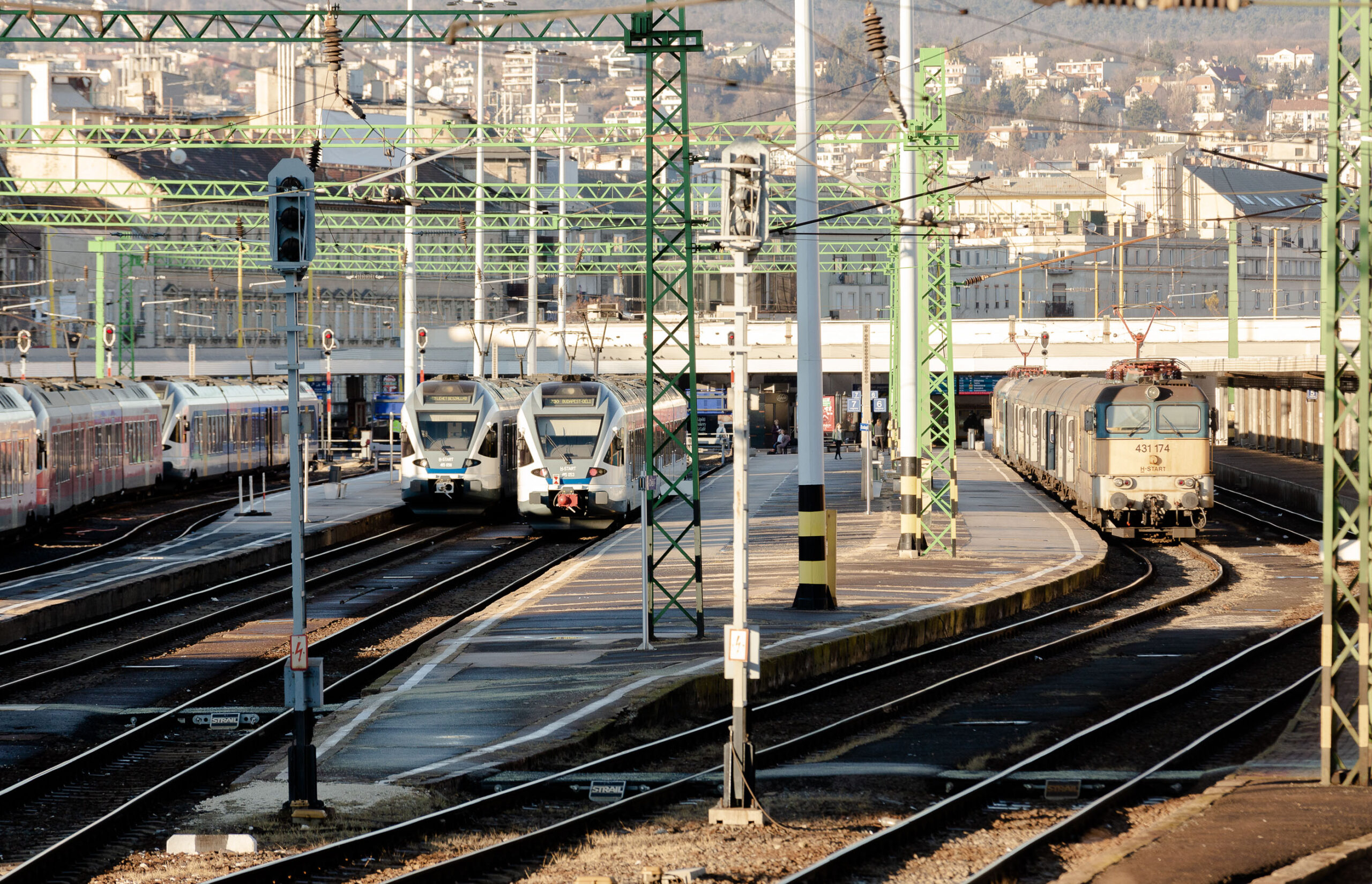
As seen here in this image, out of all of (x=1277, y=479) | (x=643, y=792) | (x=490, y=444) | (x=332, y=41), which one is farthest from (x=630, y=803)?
(x=1277, y=479)

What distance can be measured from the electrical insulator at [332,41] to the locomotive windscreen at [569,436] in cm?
960

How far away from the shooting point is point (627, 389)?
1726 inches

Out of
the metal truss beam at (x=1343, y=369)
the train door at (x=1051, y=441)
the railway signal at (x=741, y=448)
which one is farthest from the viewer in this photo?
the train door at (x=1051, y=441)

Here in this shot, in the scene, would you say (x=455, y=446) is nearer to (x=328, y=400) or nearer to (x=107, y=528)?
(x=107, y=528)

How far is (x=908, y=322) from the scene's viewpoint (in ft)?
104

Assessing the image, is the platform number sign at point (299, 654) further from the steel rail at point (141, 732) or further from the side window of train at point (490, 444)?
the side window of train at point (490, 444)

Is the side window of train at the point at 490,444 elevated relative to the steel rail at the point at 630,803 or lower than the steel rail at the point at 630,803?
elevated

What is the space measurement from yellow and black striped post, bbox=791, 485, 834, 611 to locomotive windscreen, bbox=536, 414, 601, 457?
13.0 m

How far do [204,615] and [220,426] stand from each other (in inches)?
1226

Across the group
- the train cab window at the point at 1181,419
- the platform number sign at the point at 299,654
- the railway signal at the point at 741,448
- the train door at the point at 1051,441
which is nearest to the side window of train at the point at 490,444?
the train cab window at the point at 1181,419

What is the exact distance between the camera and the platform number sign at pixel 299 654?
1463 cm

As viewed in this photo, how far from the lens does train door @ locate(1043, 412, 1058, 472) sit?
47.8 meters

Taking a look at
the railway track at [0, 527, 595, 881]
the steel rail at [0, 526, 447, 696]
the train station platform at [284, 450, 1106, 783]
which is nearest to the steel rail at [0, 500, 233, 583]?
the steel rail at [0, 526, 447, 696]

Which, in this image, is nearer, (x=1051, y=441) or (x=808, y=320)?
(x=808, y=320)
